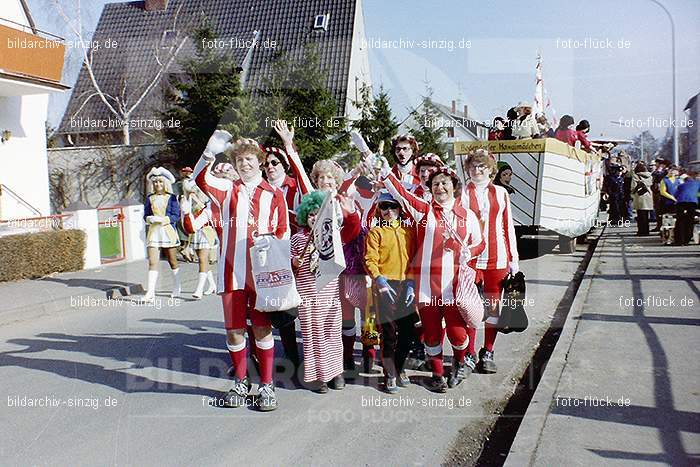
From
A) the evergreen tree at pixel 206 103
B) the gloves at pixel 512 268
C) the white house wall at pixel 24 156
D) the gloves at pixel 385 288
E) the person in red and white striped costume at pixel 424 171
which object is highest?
the evergreen tree at pixel 206 103

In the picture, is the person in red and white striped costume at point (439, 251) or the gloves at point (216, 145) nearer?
the gloves at point (216, 145)

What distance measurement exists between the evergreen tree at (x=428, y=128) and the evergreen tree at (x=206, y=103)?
24.5ft

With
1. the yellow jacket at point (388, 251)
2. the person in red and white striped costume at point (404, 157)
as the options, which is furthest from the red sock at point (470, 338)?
the person in red and white striped costume at point (404, 157)

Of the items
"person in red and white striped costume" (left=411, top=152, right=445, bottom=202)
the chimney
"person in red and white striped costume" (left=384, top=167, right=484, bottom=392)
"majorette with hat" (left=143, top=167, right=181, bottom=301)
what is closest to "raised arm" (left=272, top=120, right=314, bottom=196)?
"person in red and white striped costume" (left=384, top=167, right=484, bottom=392)

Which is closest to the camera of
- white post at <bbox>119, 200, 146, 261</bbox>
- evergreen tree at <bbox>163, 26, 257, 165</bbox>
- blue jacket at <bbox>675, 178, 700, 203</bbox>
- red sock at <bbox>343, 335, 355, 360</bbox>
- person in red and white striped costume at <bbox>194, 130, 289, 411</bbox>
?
person in red and white striped costume at <bbox>194, 130, 289, 411</bbox>

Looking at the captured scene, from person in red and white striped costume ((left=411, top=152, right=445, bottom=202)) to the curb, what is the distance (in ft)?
5.65

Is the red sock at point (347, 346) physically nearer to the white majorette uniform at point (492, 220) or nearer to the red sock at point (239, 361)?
the red sock at point (239, 361)

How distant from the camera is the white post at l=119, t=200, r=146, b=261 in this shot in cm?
1445

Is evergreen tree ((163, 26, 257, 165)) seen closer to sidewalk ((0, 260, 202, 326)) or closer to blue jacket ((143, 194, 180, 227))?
sidewalk ((0, 260, 202, 326))

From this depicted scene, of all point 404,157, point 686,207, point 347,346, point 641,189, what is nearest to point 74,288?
point 347,346

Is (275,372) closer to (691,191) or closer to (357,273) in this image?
(357,273)

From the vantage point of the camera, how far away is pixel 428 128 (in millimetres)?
26219

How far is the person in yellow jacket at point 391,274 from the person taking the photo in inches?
208

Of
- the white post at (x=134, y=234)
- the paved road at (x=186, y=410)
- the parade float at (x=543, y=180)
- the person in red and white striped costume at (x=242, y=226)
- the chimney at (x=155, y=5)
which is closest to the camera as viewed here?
the paved road at (x=186, y=410)
